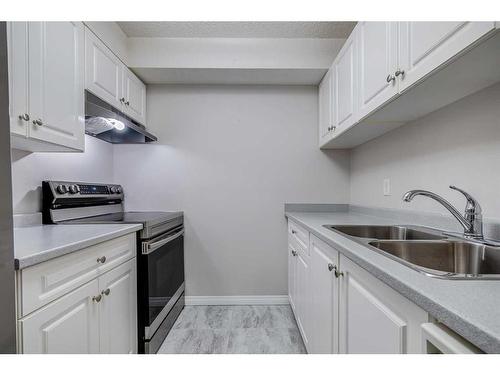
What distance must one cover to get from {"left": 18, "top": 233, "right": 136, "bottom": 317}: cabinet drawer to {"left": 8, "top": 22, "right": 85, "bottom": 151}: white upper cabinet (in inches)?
23.8

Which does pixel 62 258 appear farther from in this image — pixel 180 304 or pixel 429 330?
pixel 180 304

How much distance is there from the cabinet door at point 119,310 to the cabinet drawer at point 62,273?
0.08m

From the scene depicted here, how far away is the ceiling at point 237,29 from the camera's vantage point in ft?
6.30

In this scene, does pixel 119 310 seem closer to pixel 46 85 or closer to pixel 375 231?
pixel 46 85

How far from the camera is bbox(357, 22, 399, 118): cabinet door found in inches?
43.8

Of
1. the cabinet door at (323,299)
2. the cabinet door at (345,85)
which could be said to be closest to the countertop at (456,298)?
the cabinet door at (323,299)

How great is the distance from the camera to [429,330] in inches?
18.7

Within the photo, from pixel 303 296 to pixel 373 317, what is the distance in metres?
0.99

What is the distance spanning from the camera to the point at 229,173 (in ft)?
7.91

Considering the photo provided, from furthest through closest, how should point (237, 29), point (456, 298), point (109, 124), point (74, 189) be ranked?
point (237, 29) → point (109, 124) → point (74, 189) → point (456, 298)

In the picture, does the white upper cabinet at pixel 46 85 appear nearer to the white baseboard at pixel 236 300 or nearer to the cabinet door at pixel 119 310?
the cabinet door at pixel 119 310

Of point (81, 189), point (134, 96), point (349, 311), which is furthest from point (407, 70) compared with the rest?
point (81, 189)

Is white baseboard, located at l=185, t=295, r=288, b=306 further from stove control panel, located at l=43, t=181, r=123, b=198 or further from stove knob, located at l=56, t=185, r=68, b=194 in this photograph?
stove knob, located at l=56, t=185, r=68, b=194

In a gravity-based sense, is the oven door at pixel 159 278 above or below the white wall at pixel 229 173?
below
